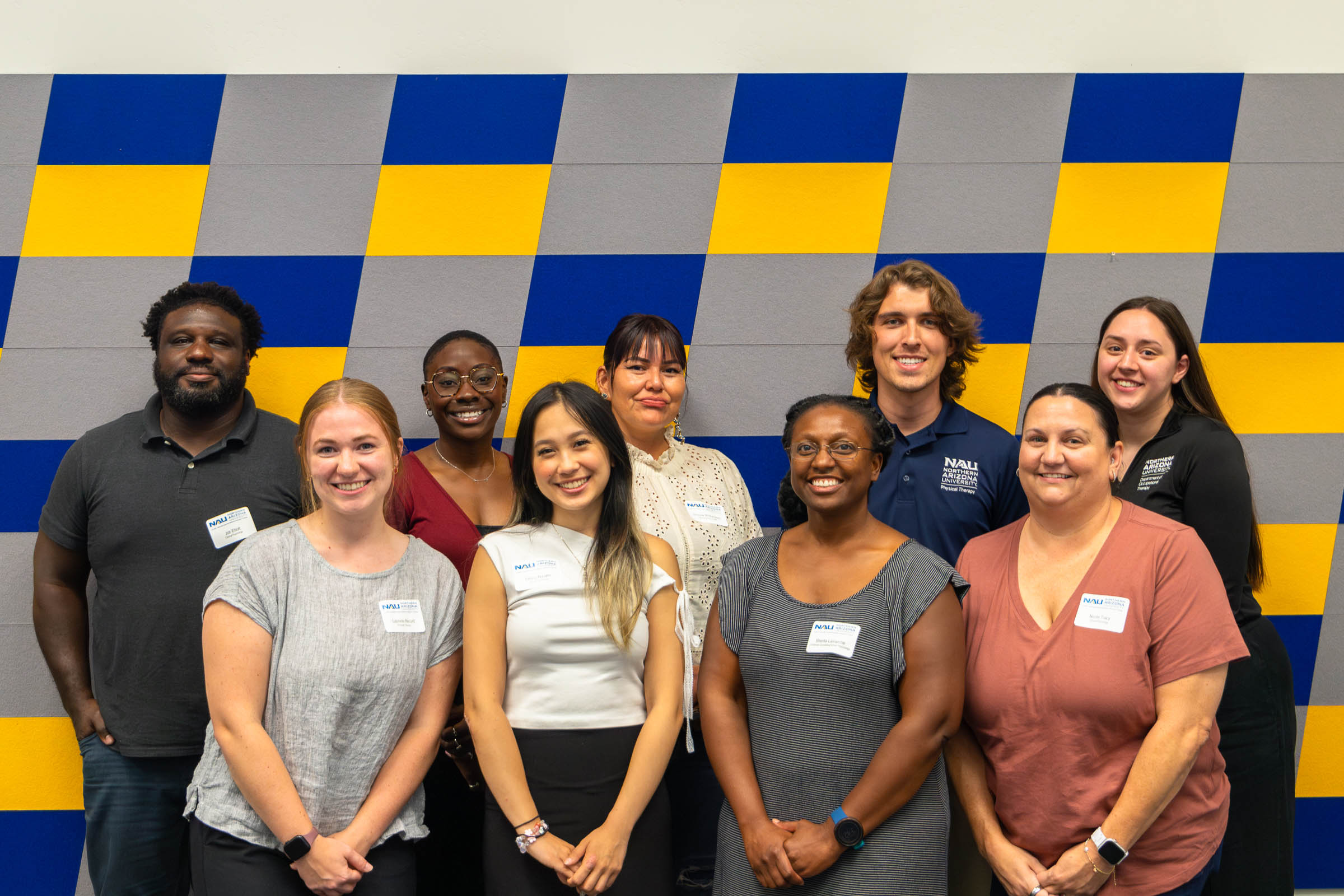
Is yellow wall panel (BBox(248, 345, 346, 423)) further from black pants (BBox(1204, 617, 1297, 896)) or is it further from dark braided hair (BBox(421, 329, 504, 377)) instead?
black pants (BBox(1204, 617, 1297, 896))

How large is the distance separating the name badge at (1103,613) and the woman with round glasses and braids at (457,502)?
56.8 inches

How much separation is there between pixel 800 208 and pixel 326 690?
2.16 m

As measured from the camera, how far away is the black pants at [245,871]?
1872 mm

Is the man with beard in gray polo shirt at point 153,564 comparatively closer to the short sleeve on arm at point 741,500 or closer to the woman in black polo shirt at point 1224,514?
the short sleeve on arm at point 741,500

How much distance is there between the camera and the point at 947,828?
1.94 m

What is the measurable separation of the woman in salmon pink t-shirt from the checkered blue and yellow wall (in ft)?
3.89

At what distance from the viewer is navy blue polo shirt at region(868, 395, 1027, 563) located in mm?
2410

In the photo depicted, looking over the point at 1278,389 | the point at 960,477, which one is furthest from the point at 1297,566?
the point at 960,477

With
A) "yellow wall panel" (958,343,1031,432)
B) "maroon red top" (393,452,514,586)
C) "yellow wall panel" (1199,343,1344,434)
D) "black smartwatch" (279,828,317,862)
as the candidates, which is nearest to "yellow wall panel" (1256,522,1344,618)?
"yellow wall panel" (1199,343,1344,434)

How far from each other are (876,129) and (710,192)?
2.02 ft

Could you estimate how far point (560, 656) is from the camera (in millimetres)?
1993

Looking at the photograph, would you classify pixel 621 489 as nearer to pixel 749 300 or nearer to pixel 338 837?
pixel 338 837

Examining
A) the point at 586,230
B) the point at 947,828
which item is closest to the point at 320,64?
the point at 586,230

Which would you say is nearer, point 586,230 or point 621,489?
point 621,489
